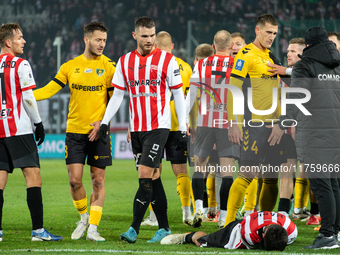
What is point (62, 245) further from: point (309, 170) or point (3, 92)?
point (309, 170)

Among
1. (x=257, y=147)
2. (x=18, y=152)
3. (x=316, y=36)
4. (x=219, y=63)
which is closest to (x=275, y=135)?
(x=257, y=147)

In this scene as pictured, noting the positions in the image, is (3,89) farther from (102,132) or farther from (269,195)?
(269,195)

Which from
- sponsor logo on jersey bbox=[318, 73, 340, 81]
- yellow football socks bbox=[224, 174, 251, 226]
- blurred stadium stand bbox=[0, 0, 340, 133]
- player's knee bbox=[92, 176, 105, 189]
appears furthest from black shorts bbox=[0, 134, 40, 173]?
blurred stadium stand bbox=[0, 0, 340, 133]

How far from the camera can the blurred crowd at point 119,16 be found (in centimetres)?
2092

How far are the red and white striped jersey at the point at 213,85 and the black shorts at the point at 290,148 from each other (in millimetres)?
776

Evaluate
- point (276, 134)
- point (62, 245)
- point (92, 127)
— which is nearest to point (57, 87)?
point (92, 127)

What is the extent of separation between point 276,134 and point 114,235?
205cm

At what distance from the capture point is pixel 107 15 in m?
22.4

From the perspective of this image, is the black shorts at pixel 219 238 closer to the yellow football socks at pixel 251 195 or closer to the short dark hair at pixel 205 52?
the yellow football socks at pixel 251 195

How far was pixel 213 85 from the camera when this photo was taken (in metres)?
5.99

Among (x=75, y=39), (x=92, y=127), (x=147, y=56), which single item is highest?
(x=75, y=39)

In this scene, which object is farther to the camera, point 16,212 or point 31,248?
point 16,212

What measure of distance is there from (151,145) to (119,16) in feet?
62.0

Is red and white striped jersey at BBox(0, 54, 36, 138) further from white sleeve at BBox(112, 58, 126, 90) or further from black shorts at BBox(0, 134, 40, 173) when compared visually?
white sleeve at BBox(112, 58, 126, 90)
